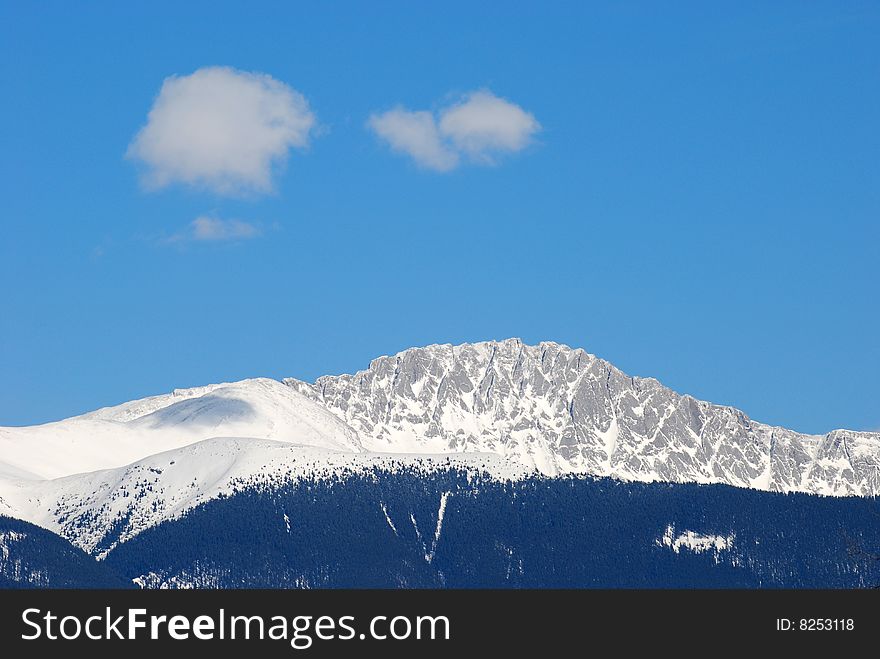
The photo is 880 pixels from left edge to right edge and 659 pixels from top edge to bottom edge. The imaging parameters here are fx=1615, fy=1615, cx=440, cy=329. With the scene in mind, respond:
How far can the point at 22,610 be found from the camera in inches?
1911

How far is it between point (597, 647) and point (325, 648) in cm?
838

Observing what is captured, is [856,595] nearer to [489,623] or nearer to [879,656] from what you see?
[879,656]

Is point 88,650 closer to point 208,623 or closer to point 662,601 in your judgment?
point 208,623

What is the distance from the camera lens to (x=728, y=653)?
49.3 meters

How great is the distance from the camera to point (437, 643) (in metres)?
48.6

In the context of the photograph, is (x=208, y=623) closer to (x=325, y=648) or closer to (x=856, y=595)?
(x=325, y=648)

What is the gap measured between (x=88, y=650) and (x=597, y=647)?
15313mm

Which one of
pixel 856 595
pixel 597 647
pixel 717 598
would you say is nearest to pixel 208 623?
pixel 597 647

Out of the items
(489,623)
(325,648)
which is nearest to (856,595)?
(489,623)

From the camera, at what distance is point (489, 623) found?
163ft

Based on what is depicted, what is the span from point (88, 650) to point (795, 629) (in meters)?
21.3

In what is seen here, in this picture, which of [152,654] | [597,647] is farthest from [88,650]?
[597,647]

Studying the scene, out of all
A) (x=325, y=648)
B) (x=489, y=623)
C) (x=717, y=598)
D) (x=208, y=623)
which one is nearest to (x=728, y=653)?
(x=717, y=598)

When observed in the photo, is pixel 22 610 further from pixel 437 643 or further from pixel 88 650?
pixel 437 643
